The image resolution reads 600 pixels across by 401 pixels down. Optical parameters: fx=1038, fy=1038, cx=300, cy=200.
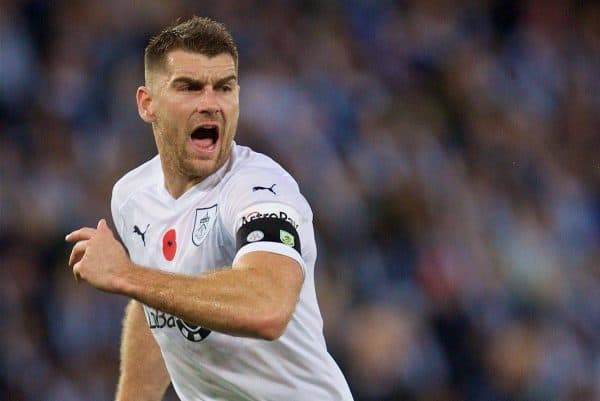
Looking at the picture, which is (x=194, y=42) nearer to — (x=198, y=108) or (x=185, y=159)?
(x=198, y=108)

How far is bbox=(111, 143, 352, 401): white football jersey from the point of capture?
333 cm

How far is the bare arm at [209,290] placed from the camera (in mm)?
2787

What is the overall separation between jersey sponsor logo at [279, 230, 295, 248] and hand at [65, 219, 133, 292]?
17.8 inches

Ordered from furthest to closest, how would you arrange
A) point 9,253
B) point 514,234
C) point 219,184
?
point 514,234
point 9,253
point 219,184

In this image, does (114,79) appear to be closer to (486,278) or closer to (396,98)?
(396,98)

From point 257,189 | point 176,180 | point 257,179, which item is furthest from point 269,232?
point 176,180

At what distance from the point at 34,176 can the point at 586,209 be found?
4.26m

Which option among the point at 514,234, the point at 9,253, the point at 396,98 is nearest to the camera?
the point at 9,253

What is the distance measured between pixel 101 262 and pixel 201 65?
3.22 ft

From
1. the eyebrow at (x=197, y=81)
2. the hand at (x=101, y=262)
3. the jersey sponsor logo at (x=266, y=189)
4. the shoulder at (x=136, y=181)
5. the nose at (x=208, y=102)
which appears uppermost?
Answer: the eyebrow at (x=197, y=81)

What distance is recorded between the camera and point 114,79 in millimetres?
7980

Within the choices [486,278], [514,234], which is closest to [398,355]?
[486,278]

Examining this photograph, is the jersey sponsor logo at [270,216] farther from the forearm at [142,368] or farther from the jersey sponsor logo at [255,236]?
the forearm at [142,368]

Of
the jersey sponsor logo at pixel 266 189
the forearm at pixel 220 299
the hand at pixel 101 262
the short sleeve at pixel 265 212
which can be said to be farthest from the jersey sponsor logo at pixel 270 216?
the hand at pixel 101 262
